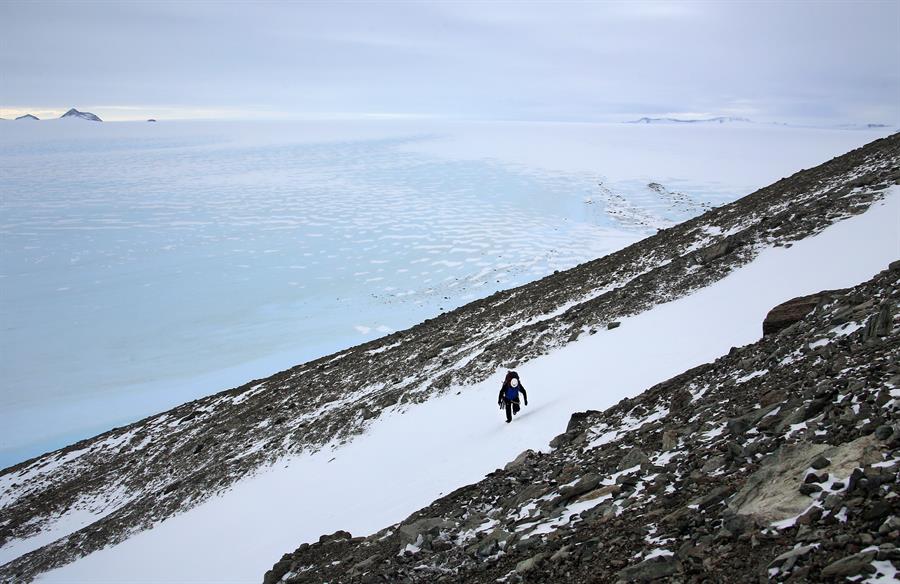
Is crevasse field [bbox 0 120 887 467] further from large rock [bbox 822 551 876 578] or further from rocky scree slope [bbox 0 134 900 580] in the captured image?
large rock [bbox 822 551 876 578]

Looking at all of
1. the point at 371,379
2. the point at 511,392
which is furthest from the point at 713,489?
the point at 371,379

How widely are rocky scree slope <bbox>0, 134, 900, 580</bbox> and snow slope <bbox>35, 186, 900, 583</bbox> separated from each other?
1.07 meters

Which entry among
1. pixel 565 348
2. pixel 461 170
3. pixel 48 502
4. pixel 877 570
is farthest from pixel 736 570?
pixel 461 170

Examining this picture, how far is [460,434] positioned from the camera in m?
15.7

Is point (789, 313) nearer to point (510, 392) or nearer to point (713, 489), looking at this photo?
point (510, 392)

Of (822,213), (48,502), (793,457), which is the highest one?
(822,213)

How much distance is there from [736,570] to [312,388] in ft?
74.7

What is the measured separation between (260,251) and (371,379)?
33.2m

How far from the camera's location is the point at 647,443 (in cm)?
886

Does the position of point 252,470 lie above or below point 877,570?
below

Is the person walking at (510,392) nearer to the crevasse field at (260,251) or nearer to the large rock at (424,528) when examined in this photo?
the large rock at (424,528)

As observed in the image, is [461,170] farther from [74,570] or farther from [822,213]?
[74,570]

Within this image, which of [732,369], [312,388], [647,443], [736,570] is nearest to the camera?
[736,570]

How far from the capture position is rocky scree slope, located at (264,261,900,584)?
4.81 m
